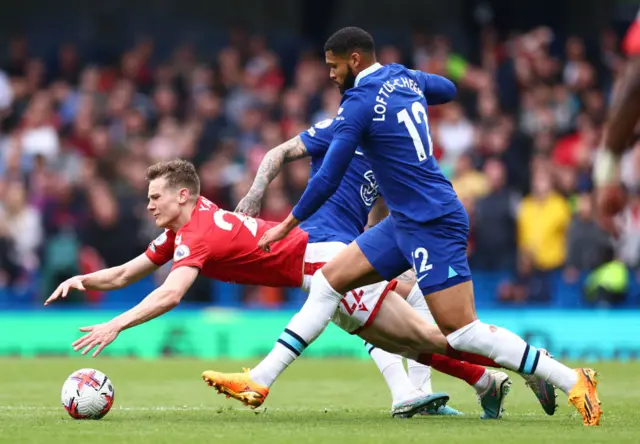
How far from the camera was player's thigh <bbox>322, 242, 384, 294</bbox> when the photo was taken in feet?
27.5

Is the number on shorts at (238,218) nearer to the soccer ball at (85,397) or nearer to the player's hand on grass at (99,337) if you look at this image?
the player's hand on grass at (99,337)

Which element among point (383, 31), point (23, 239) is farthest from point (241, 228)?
point (383, 31)

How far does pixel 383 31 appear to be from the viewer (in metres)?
22.7

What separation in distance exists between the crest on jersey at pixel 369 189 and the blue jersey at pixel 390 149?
98 centimetres

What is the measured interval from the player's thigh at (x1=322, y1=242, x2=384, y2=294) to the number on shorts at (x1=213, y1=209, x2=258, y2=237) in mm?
641

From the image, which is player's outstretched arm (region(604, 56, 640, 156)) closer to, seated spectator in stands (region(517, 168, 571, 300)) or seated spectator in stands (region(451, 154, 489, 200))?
seated spectator in stands (region(517, 168, 571, 300))

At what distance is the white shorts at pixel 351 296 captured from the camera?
873 centimetres

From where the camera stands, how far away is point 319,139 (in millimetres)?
9219

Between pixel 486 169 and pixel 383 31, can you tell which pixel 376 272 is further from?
pixel 383 31

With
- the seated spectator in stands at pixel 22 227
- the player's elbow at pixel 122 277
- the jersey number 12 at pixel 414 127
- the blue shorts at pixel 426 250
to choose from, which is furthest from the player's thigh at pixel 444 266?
the seated spectator in stands at pixel 22 227

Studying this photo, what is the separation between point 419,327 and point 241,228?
1348 millimetres

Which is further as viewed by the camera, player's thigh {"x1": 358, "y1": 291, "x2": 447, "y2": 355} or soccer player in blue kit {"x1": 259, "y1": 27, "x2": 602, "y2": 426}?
player's thigh {"x1": 358, "y1": 291, "x2": 447, "y2": 355}

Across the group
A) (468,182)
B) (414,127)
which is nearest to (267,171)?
(414,127)

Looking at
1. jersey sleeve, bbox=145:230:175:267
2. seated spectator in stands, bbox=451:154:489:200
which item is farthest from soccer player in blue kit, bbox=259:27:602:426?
seated spectator in stands, bbox=451:154:489:200
